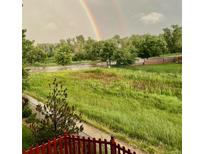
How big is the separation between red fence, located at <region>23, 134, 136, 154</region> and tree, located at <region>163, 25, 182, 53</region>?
3.10 feet

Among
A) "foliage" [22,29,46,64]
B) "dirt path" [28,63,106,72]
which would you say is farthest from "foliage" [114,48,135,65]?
"foliage" [22,29,46,64]

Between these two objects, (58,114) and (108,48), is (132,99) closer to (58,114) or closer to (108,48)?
(108,48)

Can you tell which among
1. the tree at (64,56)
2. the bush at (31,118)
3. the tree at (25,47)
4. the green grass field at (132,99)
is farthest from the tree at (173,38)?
the bush at (31,118)

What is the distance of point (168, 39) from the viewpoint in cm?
359

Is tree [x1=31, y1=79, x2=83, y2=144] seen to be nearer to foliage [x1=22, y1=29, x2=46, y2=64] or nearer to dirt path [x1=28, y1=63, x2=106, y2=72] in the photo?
dirt path [x1=28, y1=63, x2=106, y2=72]

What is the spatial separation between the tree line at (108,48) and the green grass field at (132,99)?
118 millimetres

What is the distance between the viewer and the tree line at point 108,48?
363cm

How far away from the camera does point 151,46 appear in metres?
3.68

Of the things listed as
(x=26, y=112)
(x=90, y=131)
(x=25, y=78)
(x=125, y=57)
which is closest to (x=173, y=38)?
(x=125, y=57)

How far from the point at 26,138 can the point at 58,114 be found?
0.35m

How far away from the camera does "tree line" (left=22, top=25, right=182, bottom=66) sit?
363cm
